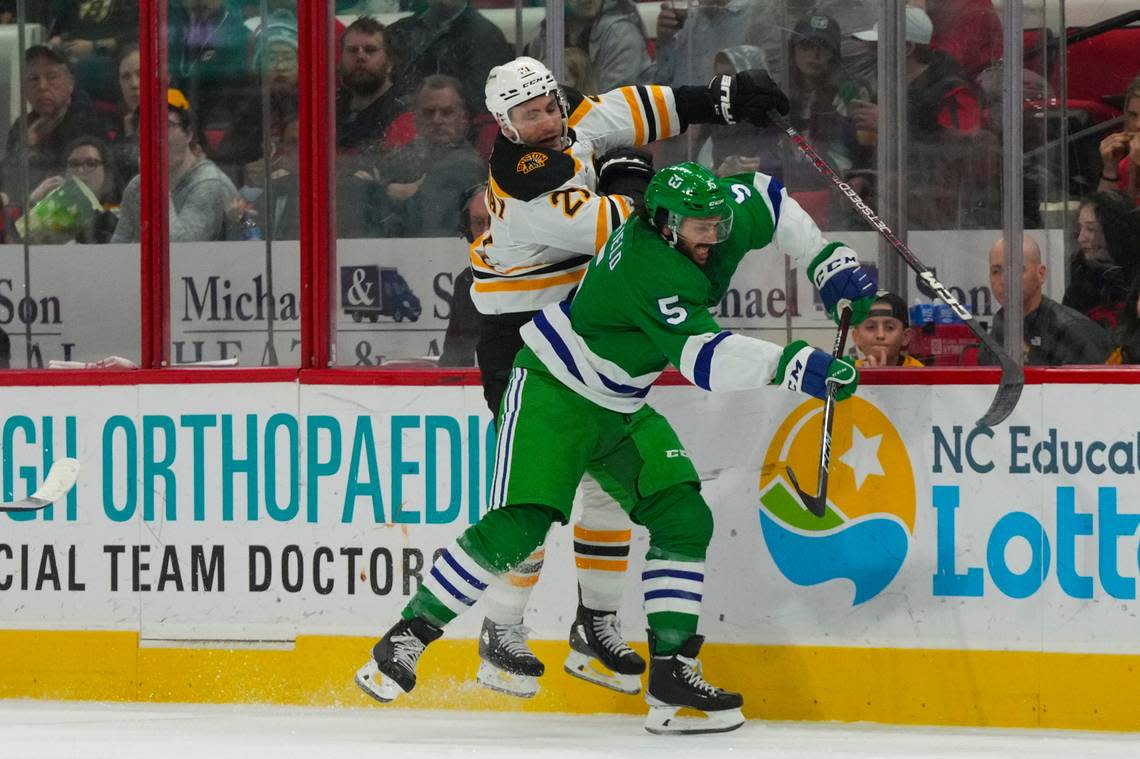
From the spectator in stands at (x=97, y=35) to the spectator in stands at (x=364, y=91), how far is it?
0.62 m

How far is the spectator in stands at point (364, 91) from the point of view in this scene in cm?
454

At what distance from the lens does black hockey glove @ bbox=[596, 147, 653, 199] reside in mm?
4098

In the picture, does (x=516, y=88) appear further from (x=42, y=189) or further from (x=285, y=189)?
(x=42, y=189)

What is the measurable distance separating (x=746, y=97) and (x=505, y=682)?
4.94 feet

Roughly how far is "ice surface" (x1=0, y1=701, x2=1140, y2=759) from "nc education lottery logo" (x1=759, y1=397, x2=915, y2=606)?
381 mm

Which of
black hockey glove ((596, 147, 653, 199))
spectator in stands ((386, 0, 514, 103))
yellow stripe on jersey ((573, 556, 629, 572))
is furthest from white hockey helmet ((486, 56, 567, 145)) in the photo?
yellow stripe on jersey ((573, 556, 629, 572))

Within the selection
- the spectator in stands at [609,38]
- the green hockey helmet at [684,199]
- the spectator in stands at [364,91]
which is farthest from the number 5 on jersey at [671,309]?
the spectator in stands at [364,91]

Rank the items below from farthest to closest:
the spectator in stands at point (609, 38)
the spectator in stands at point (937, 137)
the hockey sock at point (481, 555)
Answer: the spectator in stands at point (609, 38) → the spectator in stands at point (937, 137) → the hockey sock at point (481, 555)

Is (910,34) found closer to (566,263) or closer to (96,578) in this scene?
(566,263)

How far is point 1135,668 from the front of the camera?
401 centimetres

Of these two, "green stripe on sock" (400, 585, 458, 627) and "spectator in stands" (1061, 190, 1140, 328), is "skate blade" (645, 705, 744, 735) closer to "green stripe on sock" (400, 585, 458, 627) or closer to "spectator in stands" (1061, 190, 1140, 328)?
"green stripe on sock" (400, 585, 458, 627)

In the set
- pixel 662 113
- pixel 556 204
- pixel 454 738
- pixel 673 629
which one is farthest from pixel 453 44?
pixel 454 738

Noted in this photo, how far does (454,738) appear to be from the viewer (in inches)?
157

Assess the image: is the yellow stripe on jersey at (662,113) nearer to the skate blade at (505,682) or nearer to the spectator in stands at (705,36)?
the spectator in stands at (705,36)
